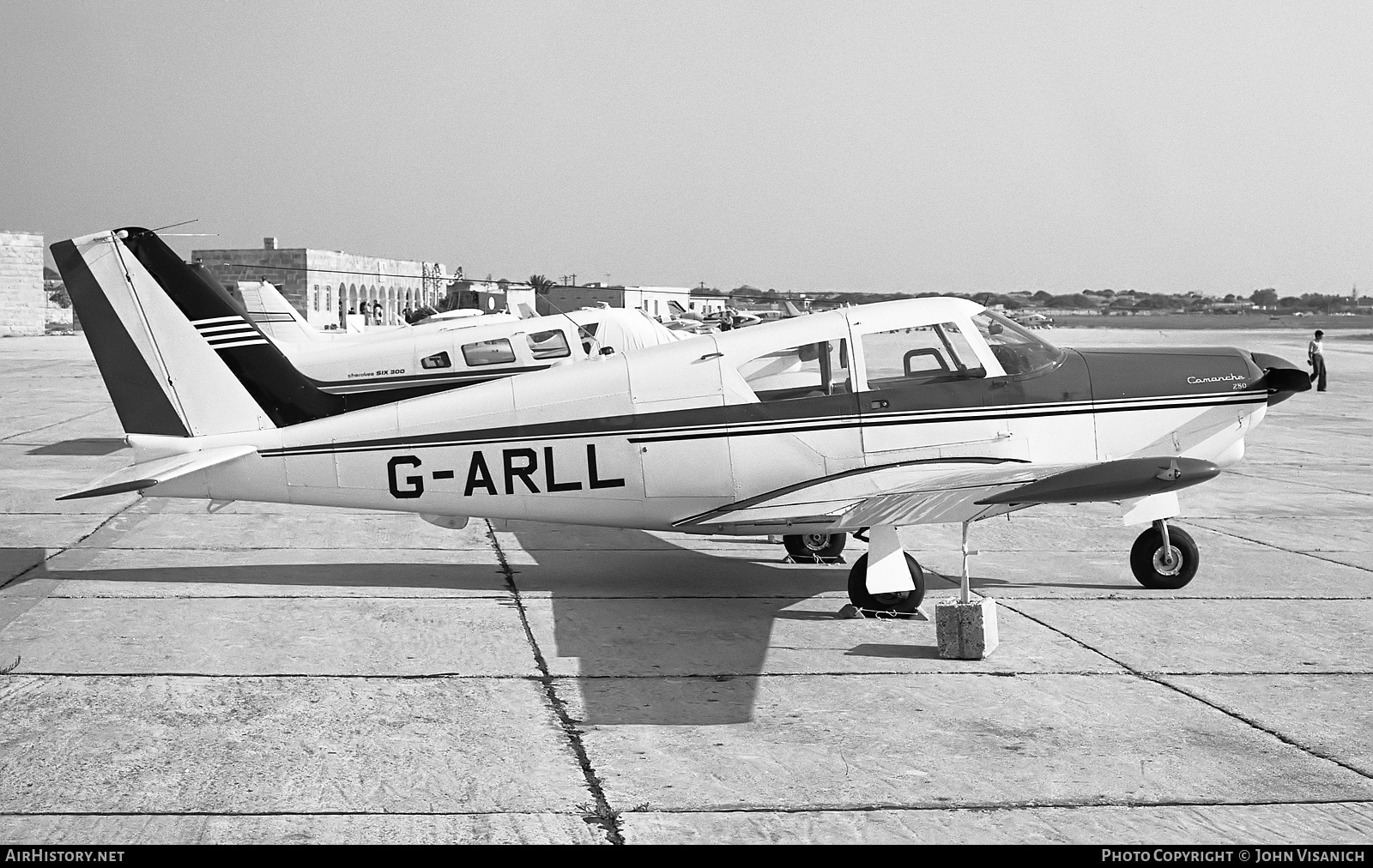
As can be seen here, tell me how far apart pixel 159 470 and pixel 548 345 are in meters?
7.98

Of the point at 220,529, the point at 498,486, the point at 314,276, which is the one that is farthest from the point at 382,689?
the point at 314,276

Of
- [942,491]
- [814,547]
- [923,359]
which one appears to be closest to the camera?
[942,491]

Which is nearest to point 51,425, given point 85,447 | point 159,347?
point 85,447

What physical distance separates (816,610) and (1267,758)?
3572 millimetres

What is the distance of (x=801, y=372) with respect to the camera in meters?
9.05

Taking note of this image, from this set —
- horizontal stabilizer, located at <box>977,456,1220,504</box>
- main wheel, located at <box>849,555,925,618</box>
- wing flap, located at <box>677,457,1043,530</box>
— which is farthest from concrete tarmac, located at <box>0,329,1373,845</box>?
horizontal stabilizer, located at <box>977,456,1220,504</box>

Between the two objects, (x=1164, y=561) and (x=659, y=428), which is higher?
(x=659, y=428)

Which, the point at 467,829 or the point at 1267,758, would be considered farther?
the point at 1267,758

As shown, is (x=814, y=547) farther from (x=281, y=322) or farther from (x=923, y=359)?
(x=281, y=322)

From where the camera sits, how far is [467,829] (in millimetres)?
4824

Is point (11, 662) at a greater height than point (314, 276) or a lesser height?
lesser

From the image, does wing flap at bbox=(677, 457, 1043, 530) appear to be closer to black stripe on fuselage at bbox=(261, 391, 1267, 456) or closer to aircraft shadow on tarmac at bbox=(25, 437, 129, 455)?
black stripe on fuselage at bbox=(261, 391, 1267, 456)

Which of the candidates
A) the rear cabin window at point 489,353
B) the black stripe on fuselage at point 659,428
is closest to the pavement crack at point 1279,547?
the black stripe on fuselage at point 659,428
